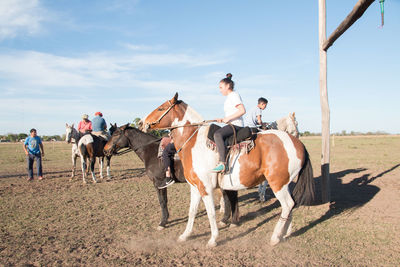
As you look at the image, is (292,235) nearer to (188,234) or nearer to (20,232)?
(188,234)

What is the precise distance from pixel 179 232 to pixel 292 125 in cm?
462

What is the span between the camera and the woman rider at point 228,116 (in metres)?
4.69

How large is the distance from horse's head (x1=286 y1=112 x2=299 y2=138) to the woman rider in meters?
3.54

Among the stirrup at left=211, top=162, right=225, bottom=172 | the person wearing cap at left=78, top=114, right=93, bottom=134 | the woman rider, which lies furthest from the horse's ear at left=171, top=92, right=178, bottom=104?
the person wearing cap at left=78, top=114, right=93, bottom=134

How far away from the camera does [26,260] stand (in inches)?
175

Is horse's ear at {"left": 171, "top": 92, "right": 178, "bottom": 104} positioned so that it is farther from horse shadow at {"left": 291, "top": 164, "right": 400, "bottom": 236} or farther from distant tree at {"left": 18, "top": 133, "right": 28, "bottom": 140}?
distant tree at {"left": 18, "top": 133, "right": 28, "bottom": 140}

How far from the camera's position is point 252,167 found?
4773mm

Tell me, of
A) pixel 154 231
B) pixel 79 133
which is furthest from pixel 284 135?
pixel 79 133

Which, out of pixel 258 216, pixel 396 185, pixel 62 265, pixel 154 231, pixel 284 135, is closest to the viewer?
pixel 62 265

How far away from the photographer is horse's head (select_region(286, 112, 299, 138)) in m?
7.99

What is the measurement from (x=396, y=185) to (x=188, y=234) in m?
8.45

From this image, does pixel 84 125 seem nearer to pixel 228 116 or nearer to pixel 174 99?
pixel 174 99

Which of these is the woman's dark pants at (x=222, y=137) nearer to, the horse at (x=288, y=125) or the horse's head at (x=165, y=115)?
the horse's head at (x=165, y=115)

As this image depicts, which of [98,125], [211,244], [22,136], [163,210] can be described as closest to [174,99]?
[163,210]
